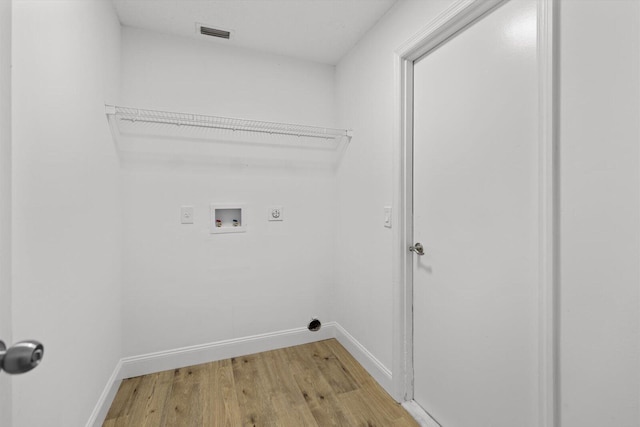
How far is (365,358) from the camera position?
1.98m

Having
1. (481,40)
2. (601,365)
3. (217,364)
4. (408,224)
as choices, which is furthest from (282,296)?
(481,40)

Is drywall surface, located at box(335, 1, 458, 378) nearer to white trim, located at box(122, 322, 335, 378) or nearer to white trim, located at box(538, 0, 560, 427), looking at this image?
white trim, located at box(122, 322, 335, 378)

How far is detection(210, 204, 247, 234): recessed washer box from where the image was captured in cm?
207

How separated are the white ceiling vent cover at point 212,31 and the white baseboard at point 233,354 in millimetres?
2124

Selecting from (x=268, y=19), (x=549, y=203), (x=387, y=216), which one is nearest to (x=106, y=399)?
(x=387, y=216)

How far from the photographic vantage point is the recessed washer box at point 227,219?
2066mm

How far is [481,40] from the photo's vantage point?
1219 mm

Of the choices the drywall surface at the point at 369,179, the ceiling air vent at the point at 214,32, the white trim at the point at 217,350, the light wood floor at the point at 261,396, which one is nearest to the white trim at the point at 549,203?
the drywall surface at the point at 369,179

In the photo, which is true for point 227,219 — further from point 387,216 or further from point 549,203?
point 549,203

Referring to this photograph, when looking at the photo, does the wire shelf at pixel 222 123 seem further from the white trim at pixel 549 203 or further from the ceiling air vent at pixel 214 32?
the white trim at pixel 549 203

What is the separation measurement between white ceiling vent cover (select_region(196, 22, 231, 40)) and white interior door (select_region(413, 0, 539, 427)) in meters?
1.28

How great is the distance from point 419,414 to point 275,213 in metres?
1.53

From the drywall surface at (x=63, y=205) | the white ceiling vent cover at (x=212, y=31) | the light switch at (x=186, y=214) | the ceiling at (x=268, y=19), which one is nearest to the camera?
the drywall surface at (x=63, y=205)

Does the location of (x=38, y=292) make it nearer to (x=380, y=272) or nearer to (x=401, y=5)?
(x=380, y=272)
